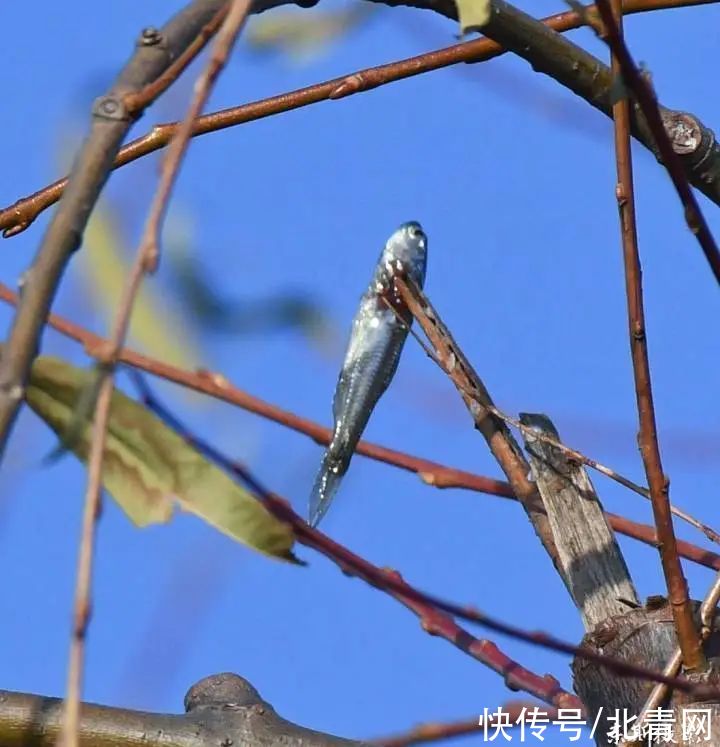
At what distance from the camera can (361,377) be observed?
1.01 meters

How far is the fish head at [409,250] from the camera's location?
1088 mm

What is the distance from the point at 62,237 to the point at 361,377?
57 cm

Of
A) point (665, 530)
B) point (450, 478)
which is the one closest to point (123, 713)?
point (450, 478)

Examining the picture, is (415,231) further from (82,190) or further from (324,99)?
(82,190)

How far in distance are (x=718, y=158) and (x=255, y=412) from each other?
475mm

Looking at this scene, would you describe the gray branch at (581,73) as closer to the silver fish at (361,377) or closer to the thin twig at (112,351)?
the silver fish at (361,377)

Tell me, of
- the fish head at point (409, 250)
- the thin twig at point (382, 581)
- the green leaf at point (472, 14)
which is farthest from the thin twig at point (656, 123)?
the fish head at point (409, 250)

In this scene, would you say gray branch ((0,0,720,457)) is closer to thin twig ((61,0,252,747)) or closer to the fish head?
thin twig ((61,0,252,747))

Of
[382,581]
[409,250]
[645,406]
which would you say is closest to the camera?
[382,581]

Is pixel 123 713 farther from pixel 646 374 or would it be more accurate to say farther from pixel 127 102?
pixel 127 102

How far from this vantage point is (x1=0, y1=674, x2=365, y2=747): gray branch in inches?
37.2

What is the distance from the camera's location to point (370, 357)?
40.2 inches

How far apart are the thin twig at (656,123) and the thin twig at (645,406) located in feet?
0.29

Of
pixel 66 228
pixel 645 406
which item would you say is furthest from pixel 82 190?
pixel 645 406
